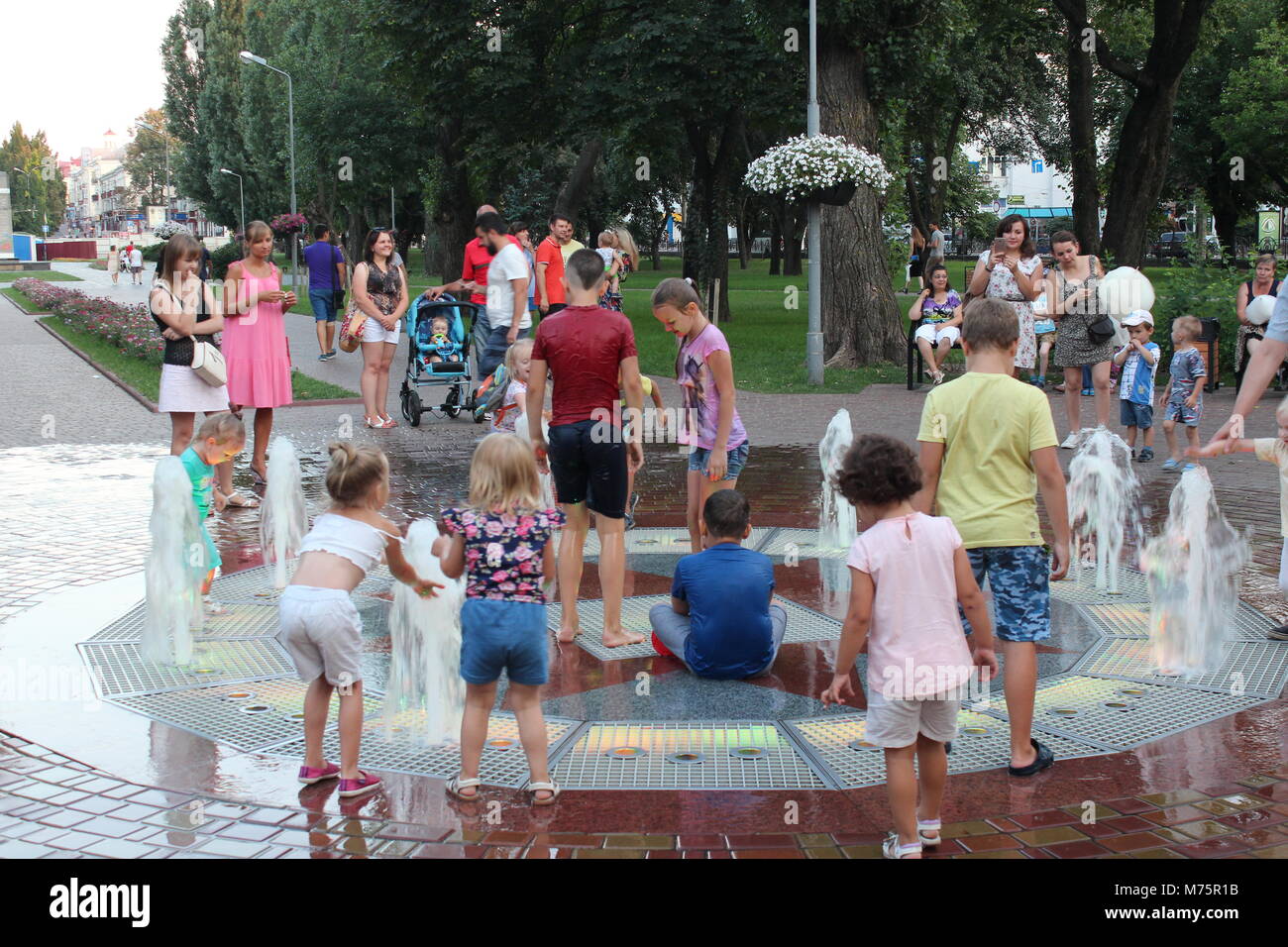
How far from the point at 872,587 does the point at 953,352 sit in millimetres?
18715

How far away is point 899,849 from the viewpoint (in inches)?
161

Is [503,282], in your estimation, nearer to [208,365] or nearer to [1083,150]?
[208,365]

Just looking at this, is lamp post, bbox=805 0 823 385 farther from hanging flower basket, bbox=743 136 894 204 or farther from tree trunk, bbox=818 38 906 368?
tree trunk, bbox=818 38 906 368

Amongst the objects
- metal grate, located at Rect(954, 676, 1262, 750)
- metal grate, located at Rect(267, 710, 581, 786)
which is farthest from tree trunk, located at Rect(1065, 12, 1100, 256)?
metal grate, located at Rect(267, 710, 581, 786)

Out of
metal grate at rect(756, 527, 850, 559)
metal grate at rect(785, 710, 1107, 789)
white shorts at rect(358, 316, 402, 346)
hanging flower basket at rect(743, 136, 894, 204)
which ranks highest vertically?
hanging flower basket at rect(743, 136, 894, 204)

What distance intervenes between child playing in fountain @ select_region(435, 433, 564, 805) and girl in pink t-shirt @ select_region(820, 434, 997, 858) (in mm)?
1068

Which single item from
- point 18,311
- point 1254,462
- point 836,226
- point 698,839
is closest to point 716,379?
point 698,839

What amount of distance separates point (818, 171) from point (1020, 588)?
13198 millimetres

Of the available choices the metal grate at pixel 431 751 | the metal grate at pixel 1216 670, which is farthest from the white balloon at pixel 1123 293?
the metal grate at pixel 431 751

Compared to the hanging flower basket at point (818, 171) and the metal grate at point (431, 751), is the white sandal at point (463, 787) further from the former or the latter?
the hanging flower basket at point (818, 171)

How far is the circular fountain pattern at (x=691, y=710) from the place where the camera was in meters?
4.97

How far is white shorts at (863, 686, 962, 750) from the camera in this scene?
4.07 meters

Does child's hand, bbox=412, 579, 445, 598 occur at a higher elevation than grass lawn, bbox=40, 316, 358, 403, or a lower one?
lower
